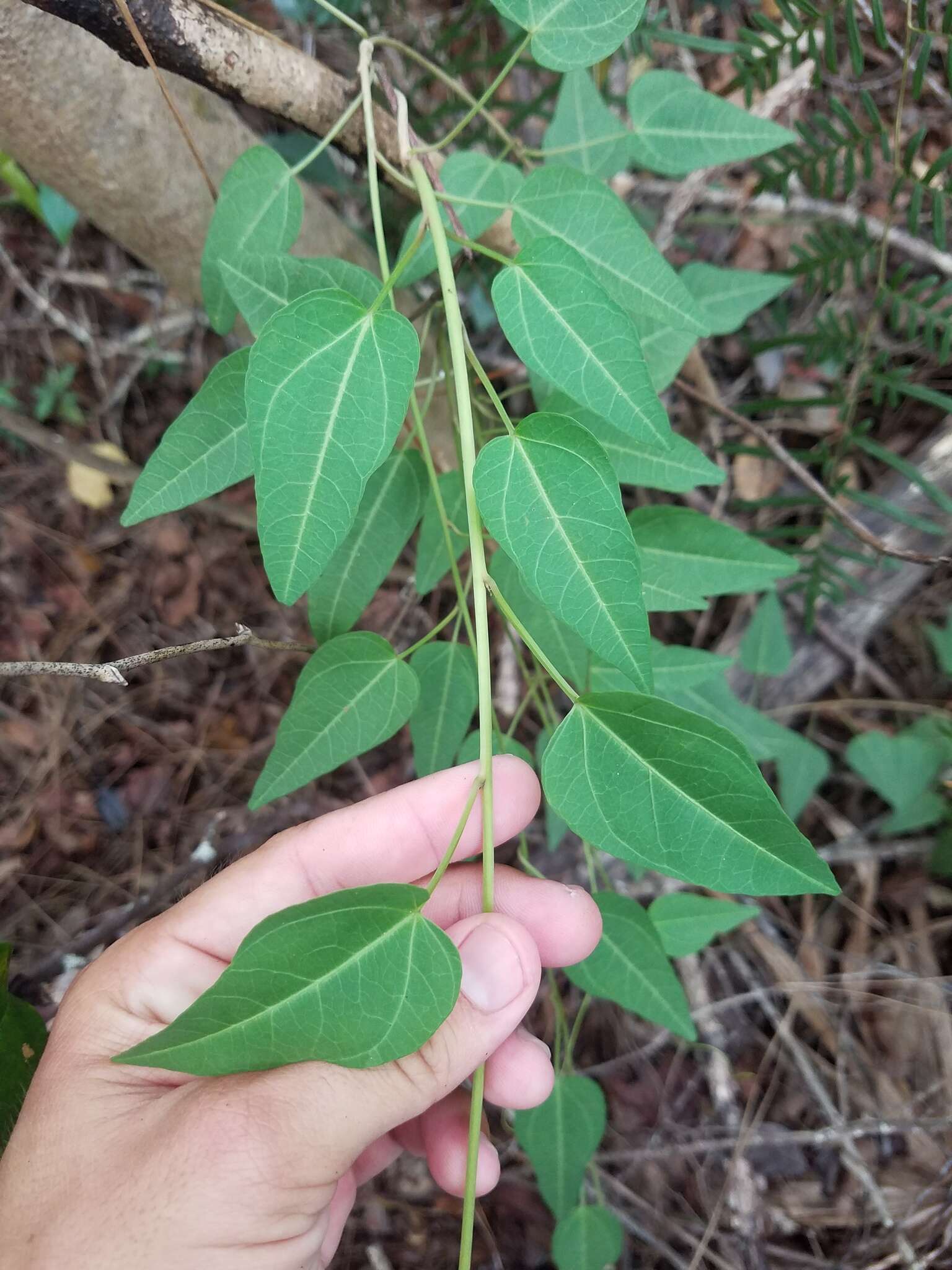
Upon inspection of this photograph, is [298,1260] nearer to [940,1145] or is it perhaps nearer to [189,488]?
[189,488]

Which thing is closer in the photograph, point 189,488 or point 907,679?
point 189,488

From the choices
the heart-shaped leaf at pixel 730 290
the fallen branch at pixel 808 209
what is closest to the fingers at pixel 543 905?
the heart-shaped leaf at pixel 730 290

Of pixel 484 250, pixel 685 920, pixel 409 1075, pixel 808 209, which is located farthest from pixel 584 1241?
pixel 808 209

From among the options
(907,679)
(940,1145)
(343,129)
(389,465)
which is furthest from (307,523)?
(940,1145)

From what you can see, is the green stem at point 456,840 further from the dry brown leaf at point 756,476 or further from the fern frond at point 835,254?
the dry brown leaf at point 756,476

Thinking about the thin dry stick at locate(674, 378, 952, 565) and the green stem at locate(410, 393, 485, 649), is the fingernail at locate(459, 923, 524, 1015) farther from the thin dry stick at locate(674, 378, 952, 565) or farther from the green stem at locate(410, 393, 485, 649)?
the thin dry stick at locate(674, 378, 952, 565)

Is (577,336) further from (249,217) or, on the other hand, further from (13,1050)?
(13,1050)
